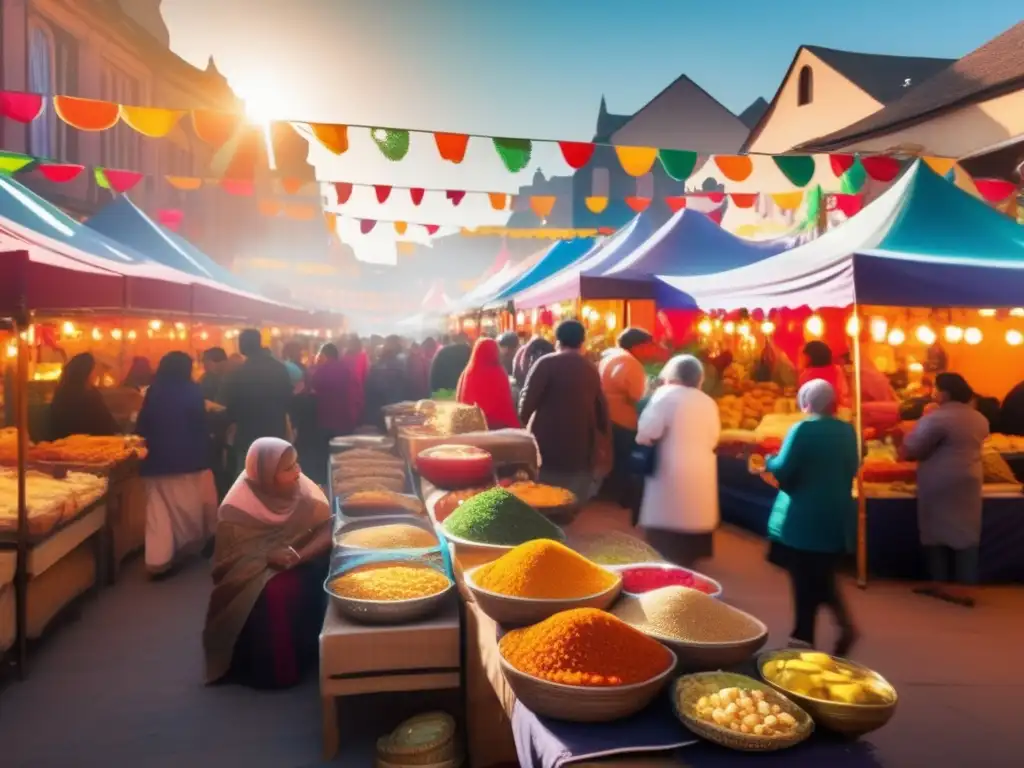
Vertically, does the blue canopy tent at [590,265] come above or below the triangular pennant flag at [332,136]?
below

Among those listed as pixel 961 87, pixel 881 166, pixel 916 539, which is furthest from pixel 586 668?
pixel 961 87

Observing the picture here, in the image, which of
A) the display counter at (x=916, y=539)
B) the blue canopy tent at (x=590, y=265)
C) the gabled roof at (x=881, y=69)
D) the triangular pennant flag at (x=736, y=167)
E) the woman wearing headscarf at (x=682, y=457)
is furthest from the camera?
the gabled roof at (x=881, y=69)

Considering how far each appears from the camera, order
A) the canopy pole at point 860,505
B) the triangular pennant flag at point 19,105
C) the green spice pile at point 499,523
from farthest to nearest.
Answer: the triangular pennant flag at point 19,105 → the canopy pole at point 860,505 → the green spice pile at point 499,523

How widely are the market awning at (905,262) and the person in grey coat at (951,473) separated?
0.80 metres

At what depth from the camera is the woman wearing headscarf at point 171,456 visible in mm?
7012

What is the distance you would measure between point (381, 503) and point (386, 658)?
1938mm

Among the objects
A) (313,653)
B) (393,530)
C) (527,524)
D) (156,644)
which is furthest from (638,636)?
(156,644)

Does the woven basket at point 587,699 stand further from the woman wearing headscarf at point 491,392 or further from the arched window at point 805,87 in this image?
the arched window at point 805,87

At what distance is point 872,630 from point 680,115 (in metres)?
30.2

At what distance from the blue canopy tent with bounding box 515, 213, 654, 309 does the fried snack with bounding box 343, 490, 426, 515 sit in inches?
198

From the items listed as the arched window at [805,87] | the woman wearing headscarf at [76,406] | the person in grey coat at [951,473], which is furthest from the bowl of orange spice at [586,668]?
the arched window at [805,87]

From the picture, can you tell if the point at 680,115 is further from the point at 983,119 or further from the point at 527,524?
the point at 527,524

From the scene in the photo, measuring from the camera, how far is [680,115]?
1296 inches

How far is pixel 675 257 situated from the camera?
455 inches
